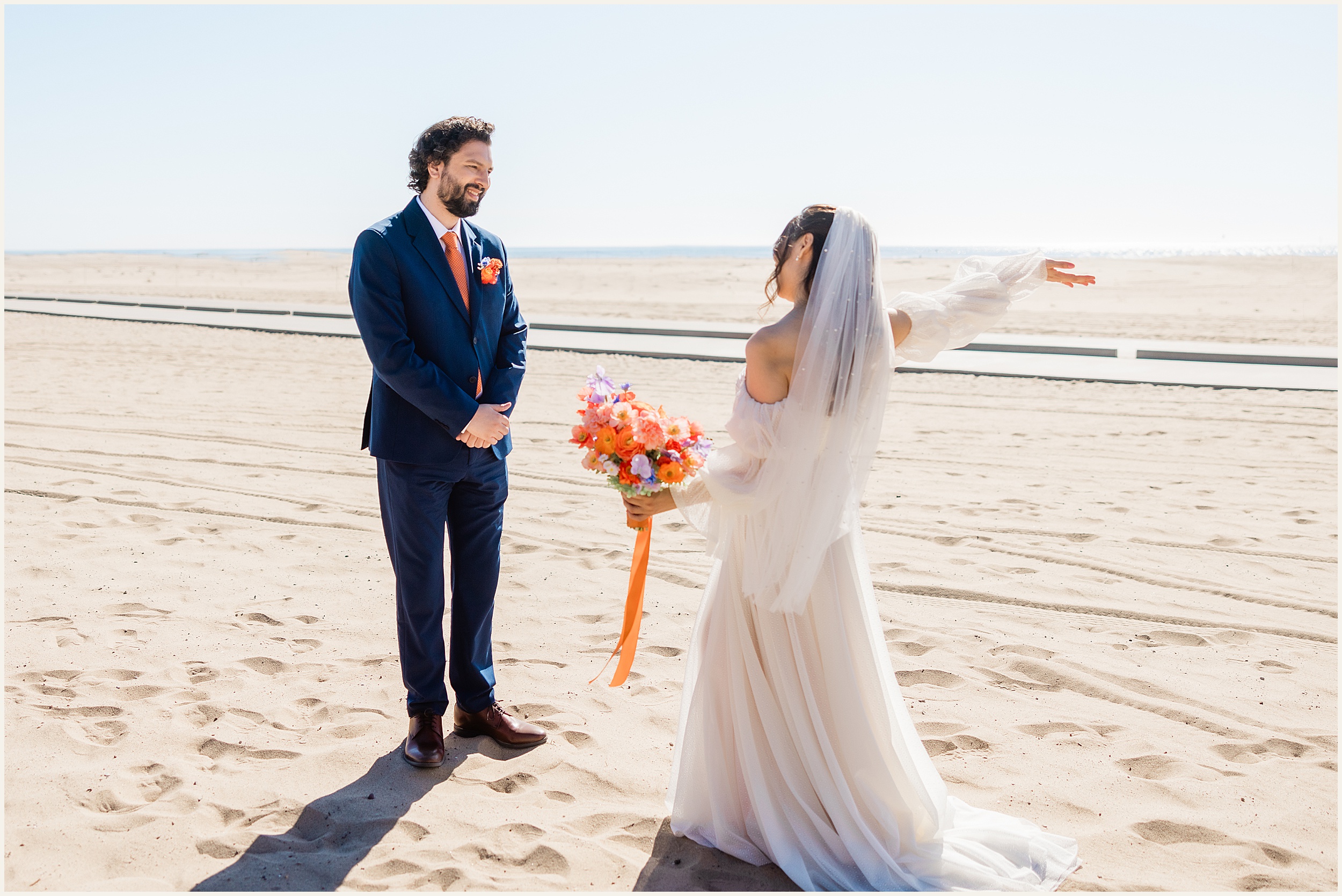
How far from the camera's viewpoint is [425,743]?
138 inches

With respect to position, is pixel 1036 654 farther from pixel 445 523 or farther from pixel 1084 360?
pixel 1084 360

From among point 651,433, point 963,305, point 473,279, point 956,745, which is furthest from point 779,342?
point 956,745

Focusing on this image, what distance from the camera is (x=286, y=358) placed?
14.0 m

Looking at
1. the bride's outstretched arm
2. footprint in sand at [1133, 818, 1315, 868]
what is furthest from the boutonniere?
footprint in sand at [1133, 818, 1315, 868]

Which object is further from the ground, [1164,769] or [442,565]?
[442,565]

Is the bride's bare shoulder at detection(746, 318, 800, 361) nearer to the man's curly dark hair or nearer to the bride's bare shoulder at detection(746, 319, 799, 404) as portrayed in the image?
the bride's bare shoulder at detection(746, 319, 799, 404)

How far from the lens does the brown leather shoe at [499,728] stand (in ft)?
11.9

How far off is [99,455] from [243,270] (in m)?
46.8

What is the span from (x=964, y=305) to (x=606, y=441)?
1.27 m

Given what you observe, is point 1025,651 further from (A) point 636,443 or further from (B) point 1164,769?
(A) point 636,443

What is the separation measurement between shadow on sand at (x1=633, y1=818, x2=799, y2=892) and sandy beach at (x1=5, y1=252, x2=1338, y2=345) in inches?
328

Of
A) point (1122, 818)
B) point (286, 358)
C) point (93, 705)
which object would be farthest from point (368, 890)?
point (286, 358)

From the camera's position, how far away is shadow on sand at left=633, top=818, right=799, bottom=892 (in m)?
2.83

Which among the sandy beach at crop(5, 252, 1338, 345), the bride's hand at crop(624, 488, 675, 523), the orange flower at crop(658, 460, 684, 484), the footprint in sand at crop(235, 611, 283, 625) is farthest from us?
the sandy beach at crop(5, 252, 1338, 345)
